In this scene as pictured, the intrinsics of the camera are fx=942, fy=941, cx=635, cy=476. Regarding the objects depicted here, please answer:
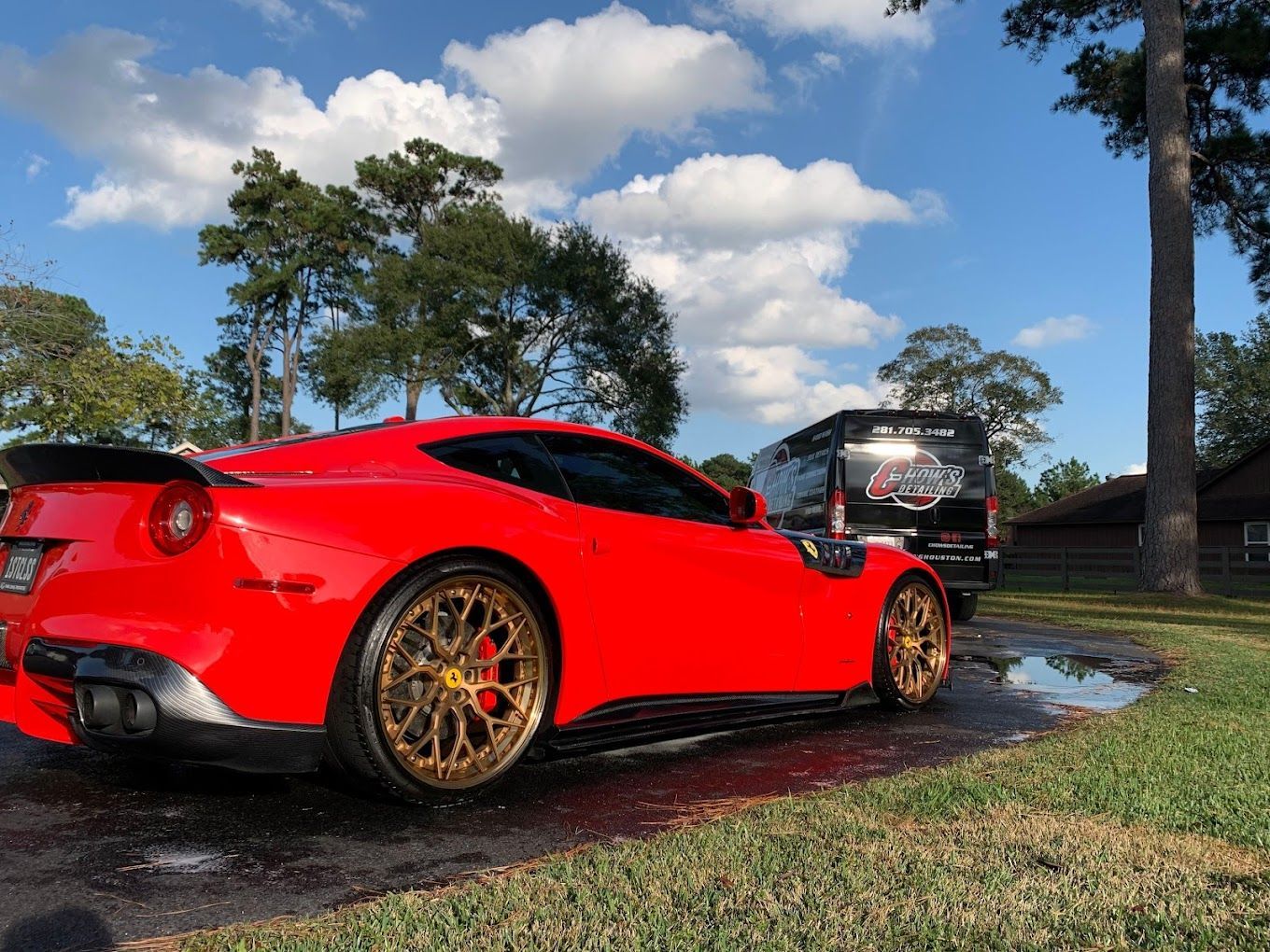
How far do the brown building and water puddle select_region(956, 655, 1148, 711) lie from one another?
2581 centimetres

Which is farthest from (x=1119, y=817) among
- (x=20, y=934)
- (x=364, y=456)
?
(x=20, y=934)

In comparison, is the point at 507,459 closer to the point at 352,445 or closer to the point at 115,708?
the point at 352,445

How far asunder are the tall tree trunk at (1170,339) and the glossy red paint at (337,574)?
56.2ft

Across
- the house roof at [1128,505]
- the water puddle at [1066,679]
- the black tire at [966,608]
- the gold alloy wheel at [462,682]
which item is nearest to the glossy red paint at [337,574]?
the gold alloy wheel at [462,682]

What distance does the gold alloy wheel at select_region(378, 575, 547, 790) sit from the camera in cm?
311

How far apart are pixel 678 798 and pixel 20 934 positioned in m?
1.98

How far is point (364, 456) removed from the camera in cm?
336

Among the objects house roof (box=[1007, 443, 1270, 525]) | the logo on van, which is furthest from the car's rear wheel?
house roof (box=[1007, 443, 1270, 525])

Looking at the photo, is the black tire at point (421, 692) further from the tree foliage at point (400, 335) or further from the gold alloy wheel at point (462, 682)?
the tree foliage at point (400, 335)

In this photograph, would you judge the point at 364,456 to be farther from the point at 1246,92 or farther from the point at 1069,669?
the point at 1246,92

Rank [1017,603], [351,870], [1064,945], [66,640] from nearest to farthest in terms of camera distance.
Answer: [1064,945], [351,870], [66,640], [1017,603]

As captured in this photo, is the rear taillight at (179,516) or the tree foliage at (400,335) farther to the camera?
the tree foliage at (400,335)

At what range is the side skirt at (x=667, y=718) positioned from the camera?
3545 millimetres

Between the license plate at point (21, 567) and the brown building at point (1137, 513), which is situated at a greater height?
the brown building at point (1137, 513)
